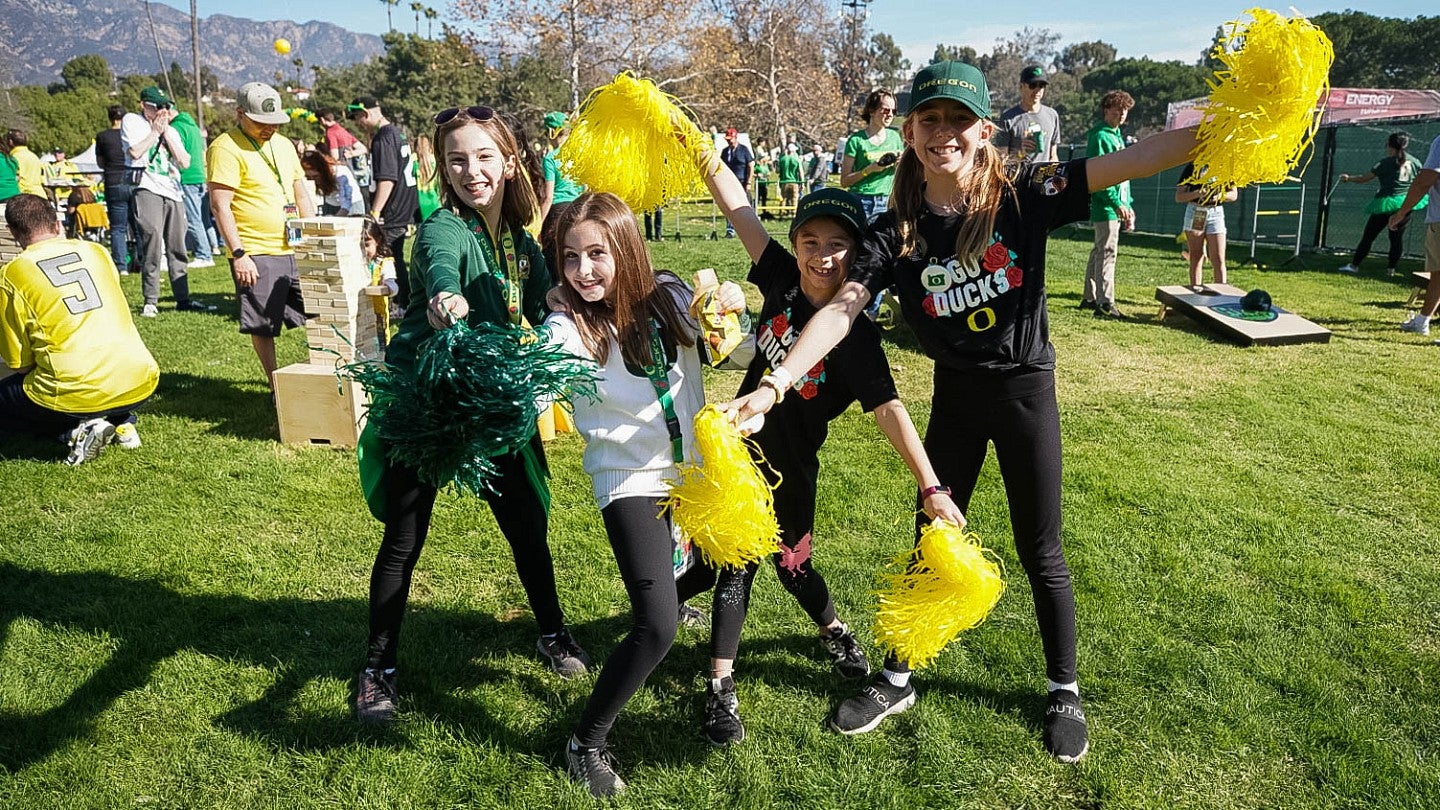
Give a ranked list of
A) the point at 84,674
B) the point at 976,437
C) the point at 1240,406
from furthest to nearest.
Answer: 1. the point at 1240,406
2. the point at 84,674
3. the point at 976,437

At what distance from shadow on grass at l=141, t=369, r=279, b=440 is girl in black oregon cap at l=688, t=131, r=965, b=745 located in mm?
4128

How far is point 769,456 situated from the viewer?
2697 mm

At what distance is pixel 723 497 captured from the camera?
6.93 feet

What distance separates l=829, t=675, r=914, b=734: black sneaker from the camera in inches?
109

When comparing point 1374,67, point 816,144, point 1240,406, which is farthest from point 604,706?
point 1374,67

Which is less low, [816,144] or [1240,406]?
[816,144]

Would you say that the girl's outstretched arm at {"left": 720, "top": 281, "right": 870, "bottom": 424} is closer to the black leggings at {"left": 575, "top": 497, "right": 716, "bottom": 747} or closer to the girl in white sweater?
the girl in white sweater

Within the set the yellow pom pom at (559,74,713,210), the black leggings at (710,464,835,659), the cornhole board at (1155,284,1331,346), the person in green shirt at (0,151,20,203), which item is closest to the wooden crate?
the yellow pom pom at (559,74,713,210)

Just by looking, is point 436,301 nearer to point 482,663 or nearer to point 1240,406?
point 482,663

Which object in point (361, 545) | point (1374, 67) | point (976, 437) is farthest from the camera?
point (1374, 67)

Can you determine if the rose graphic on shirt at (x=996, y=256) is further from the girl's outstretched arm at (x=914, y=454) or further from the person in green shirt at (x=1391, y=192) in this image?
the person in green shirt at (x=1391, y=192)

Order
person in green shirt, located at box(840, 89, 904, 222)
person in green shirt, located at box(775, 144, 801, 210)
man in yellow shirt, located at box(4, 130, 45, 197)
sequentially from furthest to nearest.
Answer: person in green shirt, located at box(775, 144, 801, 210) → man in yellow shirt, located at box(4, 130, 45, 197) → person in green shirt, located at box(840, 89, 904, 222)

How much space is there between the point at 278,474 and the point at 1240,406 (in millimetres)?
6259

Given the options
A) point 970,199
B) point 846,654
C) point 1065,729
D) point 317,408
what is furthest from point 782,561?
point 317,408
